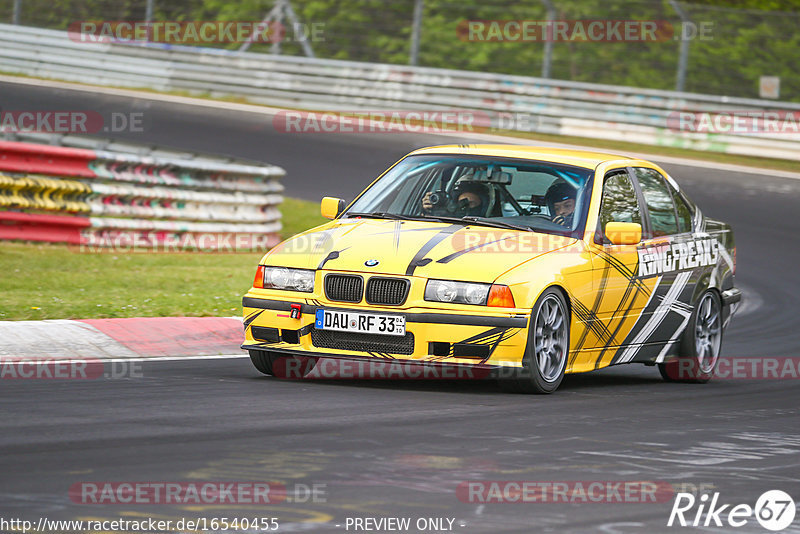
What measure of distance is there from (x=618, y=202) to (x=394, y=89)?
18.3 meters

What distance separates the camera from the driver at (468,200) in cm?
962

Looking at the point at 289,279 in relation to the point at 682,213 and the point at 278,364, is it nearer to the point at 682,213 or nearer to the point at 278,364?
the point at 278,364

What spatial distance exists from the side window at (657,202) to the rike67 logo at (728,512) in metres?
4.52

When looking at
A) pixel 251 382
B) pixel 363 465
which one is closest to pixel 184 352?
pixel 251 382

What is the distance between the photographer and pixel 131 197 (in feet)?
51.3

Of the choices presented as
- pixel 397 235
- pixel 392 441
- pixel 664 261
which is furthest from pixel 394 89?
pixel 392 441

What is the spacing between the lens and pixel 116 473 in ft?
19.3

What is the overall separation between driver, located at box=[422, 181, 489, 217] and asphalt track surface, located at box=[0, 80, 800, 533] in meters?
1.14

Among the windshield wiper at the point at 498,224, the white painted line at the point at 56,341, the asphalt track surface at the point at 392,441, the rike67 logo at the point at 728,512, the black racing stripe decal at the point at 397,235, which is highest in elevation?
the windshield wiper at the point at 498,224

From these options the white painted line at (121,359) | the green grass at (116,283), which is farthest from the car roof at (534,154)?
the green grass at (116,283)

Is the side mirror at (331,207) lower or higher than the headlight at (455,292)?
higher

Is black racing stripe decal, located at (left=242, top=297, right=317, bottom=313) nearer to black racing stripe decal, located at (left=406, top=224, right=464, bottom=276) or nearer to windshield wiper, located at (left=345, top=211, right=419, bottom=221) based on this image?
black racing stripe decal, located at (left=406, top=224, right=464, bottom=276)

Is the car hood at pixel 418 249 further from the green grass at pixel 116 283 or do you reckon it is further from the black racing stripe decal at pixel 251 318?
the green grass at pixel 116 283

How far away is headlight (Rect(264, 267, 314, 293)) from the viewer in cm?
887
